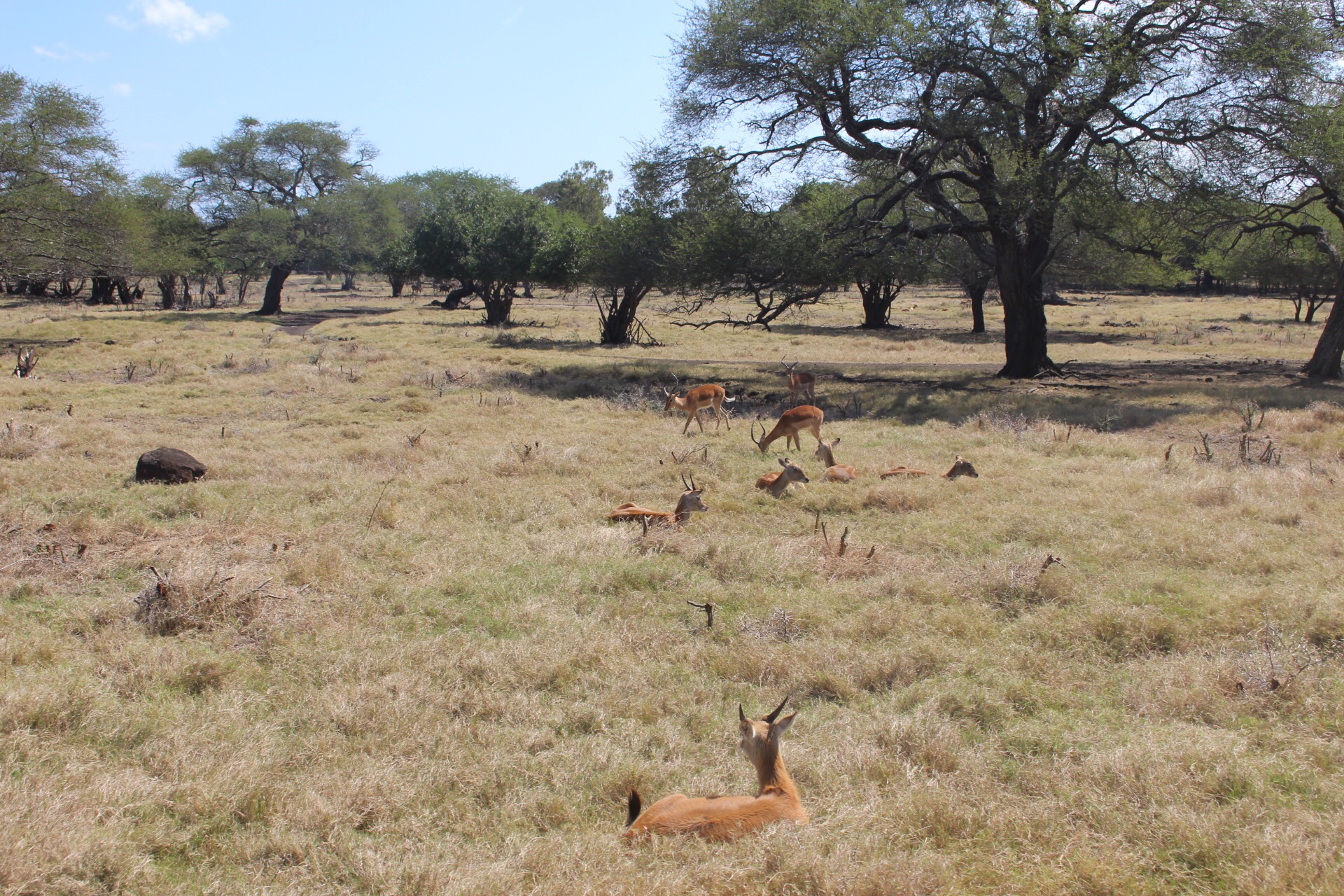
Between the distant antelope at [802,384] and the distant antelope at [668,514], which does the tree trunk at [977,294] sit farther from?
the distant antelope at [668,514]

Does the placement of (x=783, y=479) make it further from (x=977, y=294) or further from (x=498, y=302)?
(x=498, y=302)

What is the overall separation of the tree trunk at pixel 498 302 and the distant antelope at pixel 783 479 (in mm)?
29728

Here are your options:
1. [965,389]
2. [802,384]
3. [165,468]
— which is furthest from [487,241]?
[165,468]

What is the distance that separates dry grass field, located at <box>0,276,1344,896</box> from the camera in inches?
142

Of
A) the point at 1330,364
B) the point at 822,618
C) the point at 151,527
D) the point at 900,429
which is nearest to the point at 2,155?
the point at 151,527

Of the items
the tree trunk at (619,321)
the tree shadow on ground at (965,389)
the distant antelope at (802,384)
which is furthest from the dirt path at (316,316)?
the distant antelope at (802,384)

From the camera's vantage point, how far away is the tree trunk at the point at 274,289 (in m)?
41.5

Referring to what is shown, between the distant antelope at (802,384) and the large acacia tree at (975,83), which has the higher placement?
the large acacia tree at (975,83)

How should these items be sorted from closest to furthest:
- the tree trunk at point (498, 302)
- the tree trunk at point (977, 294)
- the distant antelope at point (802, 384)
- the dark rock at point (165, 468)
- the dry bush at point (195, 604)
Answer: the dry bush at point (195, 604), the dark rock at point (165, 468), the distant antelope at point (802, 384), the tree trunk at point (977, 294), the tree trunk at point (498, 302)

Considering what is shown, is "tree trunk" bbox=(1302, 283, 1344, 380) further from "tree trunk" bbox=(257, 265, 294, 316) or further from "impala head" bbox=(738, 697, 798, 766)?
"tree trunk" bbox=(257, 265, 294, 316)

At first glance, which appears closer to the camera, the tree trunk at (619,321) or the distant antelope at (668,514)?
the distant antelope at (668,514)

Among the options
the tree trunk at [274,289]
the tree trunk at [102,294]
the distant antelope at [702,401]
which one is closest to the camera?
the distant antelope at [702,401]

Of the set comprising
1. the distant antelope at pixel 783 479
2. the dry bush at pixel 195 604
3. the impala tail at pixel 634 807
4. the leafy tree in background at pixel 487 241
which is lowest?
the impala tail at pixel 634 807

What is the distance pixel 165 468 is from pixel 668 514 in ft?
19.2
